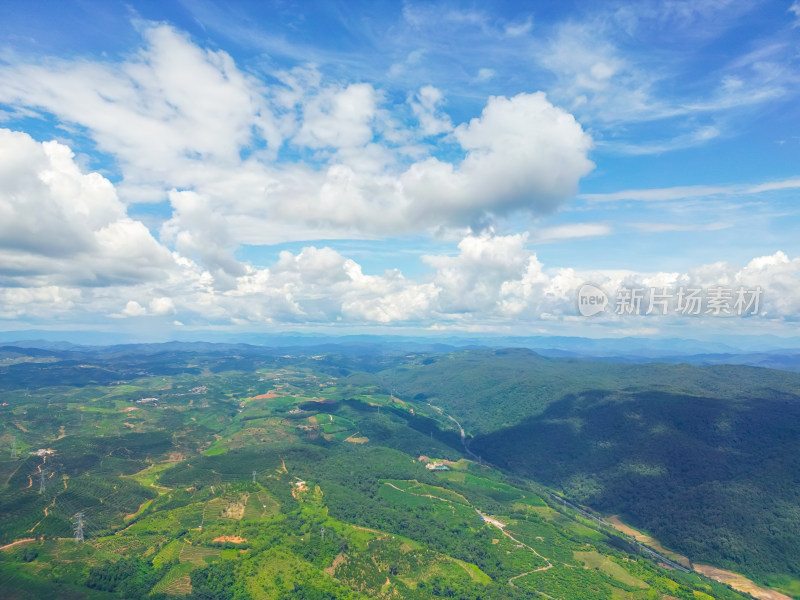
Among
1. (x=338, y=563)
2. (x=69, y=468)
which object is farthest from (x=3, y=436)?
(x=338, y=563)

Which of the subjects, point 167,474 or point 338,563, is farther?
point 167,474

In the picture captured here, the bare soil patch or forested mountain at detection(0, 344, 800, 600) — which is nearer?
forested mountain at detection(0, 344, 800, 600)

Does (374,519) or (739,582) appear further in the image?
(739,582)

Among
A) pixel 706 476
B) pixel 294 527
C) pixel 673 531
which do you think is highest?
pixel 294 527

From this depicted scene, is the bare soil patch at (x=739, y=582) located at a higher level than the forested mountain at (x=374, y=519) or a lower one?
lower

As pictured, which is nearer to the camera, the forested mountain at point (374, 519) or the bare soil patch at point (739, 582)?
the forested mountain at point (374, 519)

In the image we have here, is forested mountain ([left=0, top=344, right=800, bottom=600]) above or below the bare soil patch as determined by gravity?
above

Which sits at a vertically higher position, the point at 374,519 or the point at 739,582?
the point at 374,519

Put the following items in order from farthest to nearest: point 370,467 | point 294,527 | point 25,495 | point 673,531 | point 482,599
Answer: point 370,467 → point 673,531 → point 25,495 → point 294,527 → point 482,599

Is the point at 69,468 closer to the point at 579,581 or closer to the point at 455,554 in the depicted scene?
the point at 455,554

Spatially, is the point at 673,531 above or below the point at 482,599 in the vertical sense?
below

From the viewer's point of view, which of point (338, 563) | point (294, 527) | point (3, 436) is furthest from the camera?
point (3, 436)
